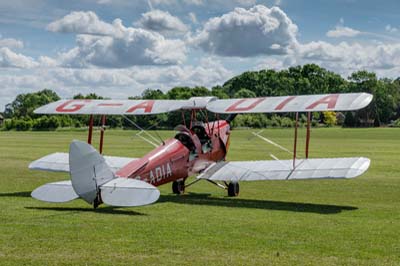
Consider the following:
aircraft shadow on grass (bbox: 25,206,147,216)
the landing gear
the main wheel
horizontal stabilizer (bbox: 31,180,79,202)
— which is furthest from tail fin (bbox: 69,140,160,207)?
the main wheel

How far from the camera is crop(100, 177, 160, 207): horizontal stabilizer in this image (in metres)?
9.71

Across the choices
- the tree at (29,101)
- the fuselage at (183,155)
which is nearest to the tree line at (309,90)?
the tree at (29,101)

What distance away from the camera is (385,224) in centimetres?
1019

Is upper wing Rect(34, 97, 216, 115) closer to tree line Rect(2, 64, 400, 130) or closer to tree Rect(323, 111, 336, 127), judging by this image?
tree line Rect(2, 64, 400, 130)

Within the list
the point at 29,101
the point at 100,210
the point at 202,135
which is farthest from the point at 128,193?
the point at 29,101

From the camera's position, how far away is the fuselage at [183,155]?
39.0 feet

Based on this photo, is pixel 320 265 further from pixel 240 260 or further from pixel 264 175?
pixel 264 175

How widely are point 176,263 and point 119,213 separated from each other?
12.1ft

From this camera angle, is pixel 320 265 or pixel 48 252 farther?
pixel 48 252

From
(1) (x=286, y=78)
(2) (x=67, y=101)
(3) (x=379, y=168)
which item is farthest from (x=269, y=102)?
(1) (x=286, y=78)

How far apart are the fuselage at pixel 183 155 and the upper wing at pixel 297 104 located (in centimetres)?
101

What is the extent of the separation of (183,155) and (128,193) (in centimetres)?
371

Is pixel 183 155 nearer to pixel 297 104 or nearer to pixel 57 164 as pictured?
pixel 297 104

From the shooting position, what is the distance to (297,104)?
487 inches
